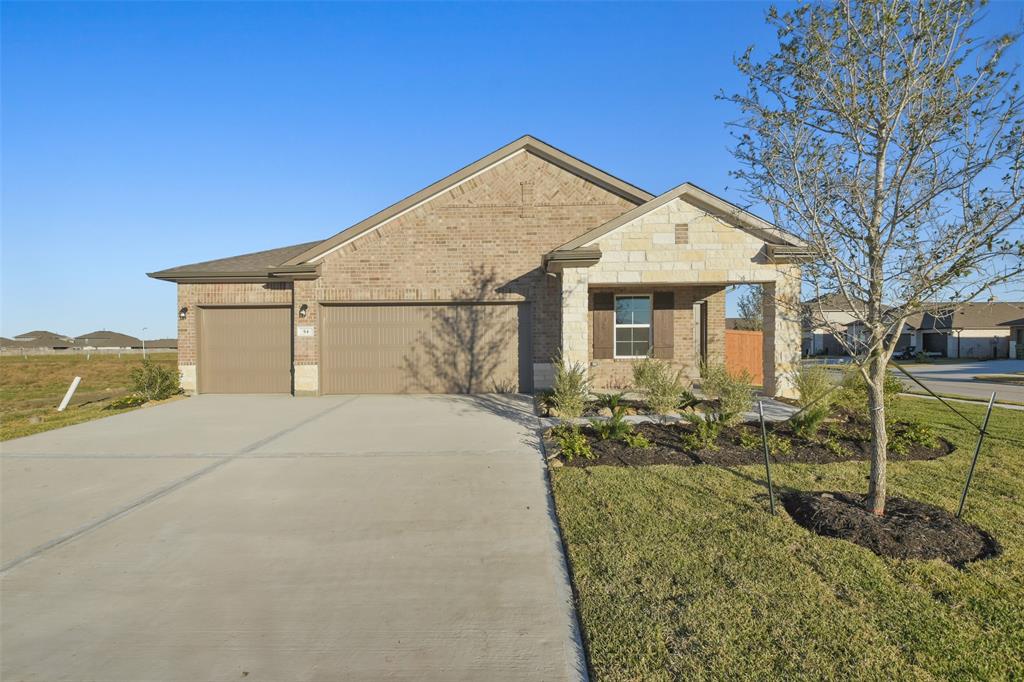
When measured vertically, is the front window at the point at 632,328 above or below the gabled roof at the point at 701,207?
below

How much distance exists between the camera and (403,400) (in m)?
12.2

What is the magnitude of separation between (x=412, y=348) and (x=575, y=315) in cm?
493

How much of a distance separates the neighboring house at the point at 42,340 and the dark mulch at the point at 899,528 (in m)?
94.6

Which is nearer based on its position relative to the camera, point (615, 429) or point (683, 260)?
point (615, 429)

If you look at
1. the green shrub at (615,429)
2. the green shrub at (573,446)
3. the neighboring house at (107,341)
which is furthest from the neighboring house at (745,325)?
the neighboring house at (107,341)

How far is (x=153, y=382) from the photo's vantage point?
1244cm

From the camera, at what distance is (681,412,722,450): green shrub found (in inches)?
269

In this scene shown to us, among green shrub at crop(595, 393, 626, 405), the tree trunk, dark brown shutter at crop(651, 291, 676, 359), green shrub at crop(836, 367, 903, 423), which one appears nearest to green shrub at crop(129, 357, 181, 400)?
green shrub at crop(595, 393, 626, 405)

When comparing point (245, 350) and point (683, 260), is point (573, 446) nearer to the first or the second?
point (683, 260)

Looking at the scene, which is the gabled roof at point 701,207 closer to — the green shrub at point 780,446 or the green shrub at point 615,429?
the green shrub at point 615,429

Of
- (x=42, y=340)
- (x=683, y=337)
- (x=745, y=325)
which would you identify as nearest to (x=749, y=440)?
(x=683, y=337)

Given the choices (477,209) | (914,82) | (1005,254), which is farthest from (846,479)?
(477,209)

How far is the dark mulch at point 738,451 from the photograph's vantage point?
6414mm

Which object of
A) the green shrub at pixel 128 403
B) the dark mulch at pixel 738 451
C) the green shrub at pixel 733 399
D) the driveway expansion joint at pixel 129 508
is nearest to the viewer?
the driveway expansion joint at pixel 129 508
